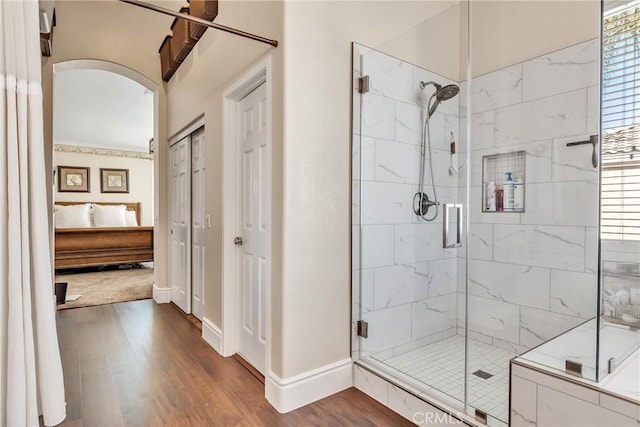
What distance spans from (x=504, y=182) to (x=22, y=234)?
2.75 meters

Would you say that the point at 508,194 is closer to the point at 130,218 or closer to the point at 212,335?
the point at 212,335

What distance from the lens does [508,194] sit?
258 cm

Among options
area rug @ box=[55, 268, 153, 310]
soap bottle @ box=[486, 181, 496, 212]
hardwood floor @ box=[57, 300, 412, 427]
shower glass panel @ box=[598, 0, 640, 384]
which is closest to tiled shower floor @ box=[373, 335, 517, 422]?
hardwood floor @ box=[57, 300, 412, 427]

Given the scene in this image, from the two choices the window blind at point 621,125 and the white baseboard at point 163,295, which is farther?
the white baseboard at point 163,295

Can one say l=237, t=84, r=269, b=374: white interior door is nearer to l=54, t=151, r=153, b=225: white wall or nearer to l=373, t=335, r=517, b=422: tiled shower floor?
l=373, t=335, r=517, b=422: tiled shower floor

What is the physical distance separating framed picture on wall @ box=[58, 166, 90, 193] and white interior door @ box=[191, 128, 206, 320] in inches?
237

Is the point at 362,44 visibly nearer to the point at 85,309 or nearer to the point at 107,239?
the point at 85,309

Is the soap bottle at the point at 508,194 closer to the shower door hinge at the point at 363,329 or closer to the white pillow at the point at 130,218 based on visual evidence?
the shower door hinge at the point at 363,329

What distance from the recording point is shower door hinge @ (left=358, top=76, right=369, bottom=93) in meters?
2.18

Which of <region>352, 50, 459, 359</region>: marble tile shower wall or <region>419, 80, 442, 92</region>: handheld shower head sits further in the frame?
<region>419, 80, 442, 92</region>: handheld shower head

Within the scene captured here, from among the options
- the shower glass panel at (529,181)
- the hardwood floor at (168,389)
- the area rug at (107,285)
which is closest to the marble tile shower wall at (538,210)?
the shower glass panel at (529,181)

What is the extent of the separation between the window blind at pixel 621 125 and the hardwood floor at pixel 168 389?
1.68 meters

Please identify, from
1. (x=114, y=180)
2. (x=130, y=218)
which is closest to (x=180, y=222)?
(x=130, y=218)

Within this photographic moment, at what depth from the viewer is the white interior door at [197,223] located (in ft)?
10.6
